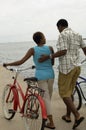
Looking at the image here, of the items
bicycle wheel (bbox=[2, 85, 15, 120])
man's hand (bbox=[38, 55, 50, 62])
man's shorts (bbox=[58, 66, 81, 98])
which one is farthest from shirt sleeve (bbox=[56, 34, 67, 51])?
bicycle wheel (bbox=[2, 85, 15, 120])

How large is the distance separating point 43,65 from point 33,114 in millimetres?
894

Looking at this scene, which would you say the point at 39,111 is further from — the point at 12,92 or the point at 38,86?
the point at 12,92

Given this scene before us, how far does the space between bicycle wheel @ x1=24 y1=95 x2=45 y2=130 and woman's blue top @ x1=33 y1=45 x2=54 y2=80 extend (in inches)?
19.4

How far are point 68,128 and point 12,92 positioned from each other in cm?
124

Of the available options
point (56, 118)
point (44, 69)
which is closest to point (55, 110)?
point (56, 118)

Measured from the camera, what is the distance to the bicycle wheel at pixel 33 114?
668cm

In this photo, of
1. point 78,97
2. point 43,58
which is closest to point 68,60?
point 43,58

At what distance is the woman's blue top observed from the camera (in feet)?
23.7

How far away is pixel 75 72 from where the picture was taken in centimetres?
725

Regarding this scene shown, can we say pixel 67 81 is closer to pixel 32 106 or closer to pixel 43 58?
pixel 43 58

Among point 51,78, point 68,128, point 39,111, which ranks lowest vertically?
point 68,128

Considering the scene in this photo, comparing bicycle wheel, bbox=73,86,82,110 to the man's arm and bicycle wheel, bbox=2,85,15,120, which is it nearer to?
bicycle wheel, bbox=2,85,15,120

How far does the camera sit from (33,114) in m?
6.89

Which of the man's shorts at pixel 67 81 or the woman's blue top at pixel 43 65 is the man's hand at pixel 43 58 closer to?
the woman's blue top at pixel 43 65
